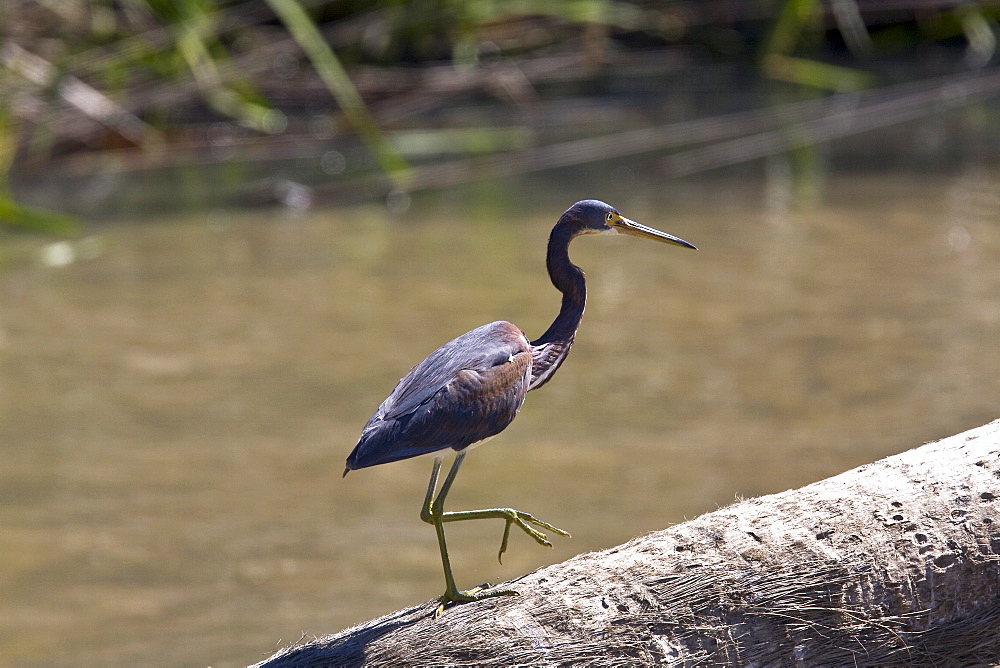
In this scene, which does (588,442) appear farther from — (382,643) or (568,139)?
(568,139)

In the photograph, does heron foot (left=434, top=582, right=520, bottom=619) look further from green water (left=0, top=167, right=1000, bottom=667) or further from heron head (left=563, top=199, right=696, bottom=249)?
green water (left=0, top=167, right=1000, bottom=667)

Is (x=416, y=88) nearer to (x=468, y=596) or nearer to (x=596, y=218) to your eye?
(x=596, y=218)

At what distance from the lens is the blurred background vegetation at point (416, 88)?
1021 cm

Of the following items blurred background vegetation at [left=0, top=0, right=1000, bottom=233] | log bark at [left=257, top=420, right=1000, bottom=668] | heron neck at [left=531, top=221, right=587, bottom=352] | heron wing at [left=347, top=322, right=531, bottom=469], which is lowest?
log bark at [left=257, top=420, right=1000, bottom=668]

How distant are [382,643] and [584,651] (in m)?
0.48

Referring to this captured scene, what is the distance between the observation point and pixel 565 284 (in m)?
3.11

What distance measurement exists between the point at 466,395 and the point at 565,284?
0.43 metres

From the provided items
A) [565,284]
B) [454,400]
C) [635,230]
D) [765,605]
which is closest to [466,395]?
[454,400]

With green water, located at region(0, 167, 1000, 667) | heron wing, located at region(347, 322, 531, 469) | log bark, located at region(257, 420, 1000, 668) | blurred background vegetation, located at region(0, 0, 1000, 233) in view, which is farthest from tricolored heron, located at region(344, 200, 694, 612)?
blurred background vegetation, located at region(0, 0, 1000, 233)

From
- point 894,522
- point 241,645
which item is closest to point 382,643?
point 894,522

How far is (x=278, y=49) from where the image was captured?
10.3 metres

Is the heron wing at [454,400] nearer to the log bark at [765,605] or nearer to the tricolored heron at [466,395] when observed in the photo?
the tricolored heron at [466,395]

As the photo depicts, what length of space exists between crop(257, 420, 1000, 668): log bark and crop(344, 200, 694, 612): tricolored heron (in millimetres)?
129

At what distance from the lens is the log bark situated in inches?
113
